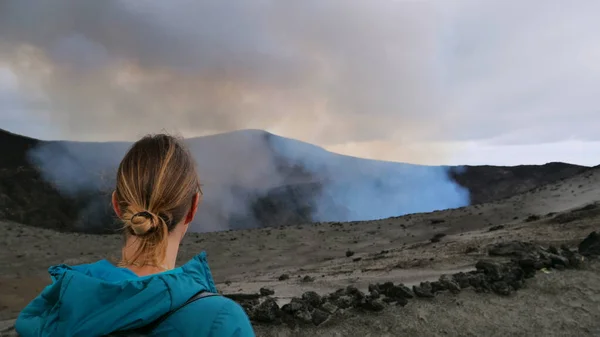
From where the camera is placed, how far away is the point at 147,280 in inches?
50.6

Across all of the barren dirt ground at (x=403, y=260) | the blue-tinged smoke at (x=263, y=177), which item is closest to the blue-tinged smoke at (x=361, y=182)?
the blue-tinged smoke at (x=263, y=177)

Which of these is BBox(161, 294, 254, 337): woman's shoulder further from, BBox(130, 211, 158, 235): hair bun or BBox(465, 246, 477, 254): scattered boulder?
BBox(465, 246, 477, 254): scattered boulder

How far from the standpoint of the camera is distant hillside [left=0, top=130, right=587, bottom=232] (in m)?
30.2

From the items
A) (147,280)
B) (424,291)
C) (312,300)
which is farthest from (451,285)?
(147,280)

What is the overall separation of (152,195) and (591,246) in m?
8.23

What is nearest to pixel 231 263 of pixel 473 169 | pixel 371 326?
pixel 371 326

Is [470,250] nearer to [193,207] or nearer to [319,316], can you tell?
[319,316]

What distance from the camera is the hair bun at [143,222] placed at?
4.80 ft

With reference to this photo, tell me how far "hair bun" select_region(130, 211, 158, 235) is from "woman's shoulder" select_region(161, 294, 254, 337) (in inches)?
12.8

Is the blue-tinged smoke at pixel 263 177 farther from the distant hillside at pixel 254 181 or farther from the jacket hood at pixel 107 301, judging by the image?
the jacket hood at pixel 107 301

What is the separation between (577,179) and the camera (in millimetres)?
20094

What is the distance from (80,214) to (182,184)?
104 ft

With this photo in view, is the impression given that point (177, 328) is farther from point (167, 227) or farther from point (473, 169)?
point (473, 169)

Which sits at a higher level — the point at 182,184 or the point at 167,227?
the point at 182,184
